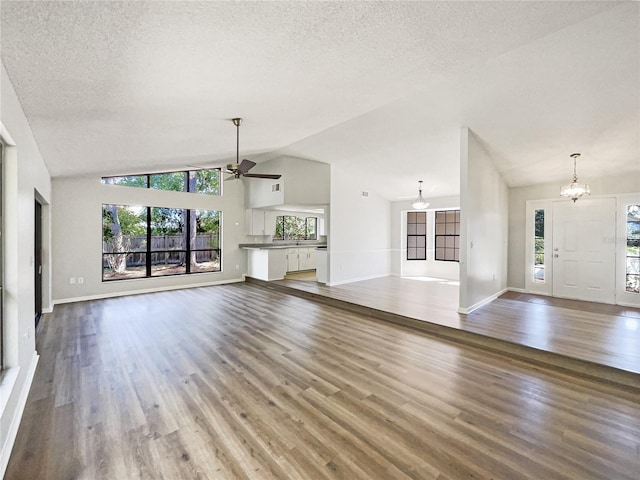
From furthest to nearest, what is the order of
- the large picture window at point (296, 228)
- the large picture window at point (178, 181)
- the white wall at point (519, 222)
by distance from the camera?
the large picture window at point (296, 228)
the large picture window at point (178, 181)
the white wall at point (519, 222)

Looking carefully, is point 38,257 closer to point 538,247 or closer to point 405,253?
point 405,253

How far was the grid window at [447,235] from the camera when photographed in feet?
26.1

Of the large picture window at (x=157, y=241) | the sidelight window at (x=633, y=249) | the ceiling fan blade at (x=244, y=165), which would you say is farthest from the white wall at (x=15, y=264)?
A: the sidelight window at (x=633, y=249)

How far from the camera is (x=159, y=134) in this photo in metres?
3.54

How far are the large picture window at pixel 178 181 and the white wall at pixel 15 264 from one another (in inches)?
158

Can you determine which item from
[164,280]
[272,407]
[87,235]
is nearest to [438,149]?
[272,407]

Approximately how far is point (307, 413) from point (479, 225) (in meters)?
4.10

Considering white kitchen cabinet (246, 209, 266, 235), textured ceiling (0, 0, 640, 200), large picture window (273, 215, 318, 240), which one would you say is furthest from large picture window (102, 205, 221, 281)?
large picture window (273, 215, 318, 240)

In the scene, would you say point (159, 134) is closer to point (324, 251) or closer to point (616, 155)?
point (324, 251)

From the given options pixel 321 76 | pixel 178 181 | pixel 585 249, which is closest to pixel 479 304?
pixel 585 249

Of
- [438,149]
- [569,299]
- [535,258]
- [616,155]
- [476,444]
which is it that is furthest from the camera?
[535,258]

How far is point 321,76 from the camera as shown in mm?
2549

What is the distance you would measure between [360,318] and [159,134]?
3958 mm

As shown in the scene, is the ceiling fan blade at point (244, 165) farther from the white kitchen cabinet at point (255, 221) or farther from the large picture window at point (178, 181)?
the white kitchen cabinet at point (255, 221)
